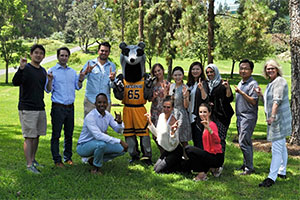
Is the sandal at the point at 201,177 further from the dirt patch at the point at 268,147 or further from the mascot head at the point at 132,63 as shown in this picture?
the dirt patch at the point at 268,147

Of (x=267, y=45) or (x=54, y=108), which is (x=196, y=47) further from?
(x=54, y=108)

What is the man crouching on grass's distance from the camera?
5.22m

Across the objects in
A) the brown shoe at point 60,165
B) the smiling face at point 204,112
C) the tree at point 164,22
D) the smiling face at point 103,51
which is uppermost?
the tree at point 164,22

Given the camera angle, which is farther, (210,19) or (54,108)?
(210,19)

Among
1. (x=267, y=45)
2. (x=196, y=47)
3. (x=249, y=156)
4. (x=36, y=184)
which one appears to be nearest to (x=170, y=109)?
(x=249, y=156)

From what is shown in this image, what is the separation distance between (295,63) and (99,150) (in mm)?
4734

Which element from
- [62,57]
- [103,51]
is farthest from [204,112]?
[62,57]

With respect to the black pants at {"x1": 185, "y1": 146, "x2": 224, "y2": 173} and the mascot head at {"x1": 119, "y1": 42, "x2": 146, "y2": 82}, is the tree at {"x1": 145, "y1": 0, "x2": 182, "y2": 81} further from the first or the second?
the black pants at {"x1": 185, "y1": 146, "x2": 224, "y2": 173}

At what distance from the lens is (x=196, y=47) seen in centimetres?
3253

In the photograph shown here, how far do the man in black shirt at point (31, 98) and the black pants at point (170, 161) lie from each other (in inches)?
77.4

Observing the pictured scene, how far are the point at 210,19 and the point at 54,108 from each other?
283 inches

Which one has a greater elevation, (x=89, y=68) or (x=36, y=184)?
(x=89, y=68)

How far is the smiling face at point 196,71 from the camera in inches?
228

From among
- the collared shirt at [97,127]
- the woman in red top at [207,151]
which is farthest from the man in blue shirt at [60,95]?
the woman in red top at [207,151]
